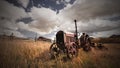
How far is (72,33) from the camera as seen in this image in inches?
193

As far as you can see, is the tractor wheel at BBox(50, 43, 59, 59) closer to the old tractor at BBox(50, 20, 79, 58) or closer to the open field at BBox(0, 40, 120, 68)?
the old tractor at BBox(50, 20, 79, 58)

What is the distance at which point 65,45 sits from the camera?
525 centimetres

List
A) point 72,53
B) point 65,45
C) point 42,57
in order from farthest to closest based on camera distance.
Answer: point 65,45
point 72,53
point 42,57

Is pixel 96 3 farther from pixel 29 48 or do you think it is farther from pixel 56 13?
pixel 29 48

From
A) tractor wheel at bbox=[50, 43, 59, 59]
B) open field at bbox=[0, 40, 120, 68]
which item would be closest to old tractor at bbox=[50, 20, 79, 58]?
tractor wheel at bbox=[50, 43, 59, 59]

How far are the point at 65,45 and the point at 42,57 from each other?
0.91 metres

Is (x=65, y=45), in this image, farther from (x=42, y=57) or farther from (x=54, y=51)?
(x=42, y=57)

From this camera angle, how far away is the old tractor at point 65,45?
4.74 metres

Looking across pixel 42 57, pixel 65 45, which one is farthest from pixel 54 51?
pixel 65 45

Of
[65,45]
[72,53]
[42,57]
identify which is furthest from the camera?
[65,45]

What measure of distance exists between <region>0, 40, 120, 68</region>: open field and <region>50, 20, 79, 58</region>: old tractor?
0.15m

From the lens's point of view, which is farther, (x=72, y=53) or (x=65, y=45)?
(x=65, y=45)

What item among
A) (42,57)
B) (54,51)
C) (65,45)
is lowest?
(42,57)

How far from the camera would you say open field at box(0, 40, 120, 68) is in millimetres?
4457
